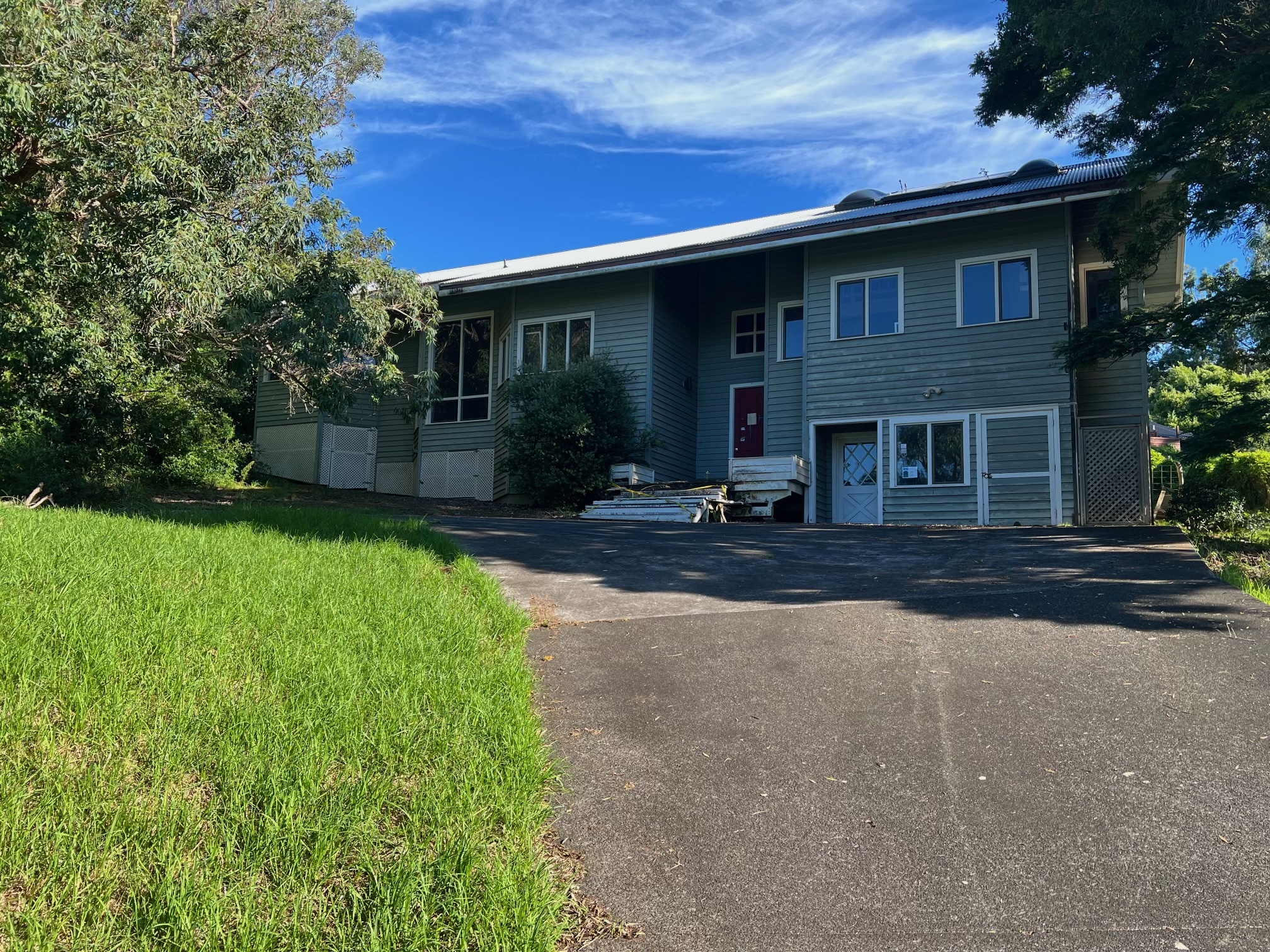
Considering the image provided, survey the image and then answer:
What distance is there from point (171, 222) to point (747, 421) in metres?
12.2

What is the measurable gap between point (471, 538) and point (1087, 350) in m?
9.03

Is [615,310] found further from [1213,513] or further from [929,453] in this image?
[1213,513]

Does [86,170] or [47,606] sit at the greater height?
[86,170]

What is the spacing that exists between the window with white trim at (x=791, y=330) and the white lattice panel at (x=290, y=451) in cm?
1059

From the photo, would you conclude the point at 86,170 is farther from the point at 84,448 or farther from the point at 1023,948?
the point at 1023,948

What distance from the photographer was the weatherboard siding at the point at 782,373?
17.8 metres

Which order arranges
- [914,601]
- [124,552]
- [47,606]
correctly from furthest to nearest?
[914,601] → [124,552] → [47,606]

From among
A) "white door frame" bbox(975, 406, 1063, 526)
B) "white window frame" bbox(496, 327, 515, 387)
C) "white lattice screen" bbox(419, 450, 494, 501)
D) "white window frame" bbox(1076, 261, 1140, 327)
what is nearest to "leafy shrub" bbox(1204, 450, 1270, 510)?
"white window frame" bbox(1076, 261, 1140, 327)

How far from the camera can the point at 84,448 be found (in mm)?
14281

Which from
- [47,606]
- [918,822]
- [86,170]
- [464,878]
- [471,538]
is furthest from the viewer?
[471,538]

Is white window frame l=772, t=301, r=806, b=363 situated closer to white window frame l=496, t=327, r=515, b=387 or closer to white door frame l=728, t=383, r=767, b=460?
white door frame l=728, t=383, r=767, b=460

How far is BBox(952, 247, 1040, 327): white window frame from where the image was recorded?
15.6 meters

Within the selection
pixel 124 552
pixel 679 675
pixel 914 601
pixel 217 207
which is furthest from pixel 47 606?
pixel 217 207

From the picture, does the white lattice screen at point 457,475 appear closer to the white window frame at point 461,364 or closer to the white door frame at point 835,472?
the white window frame at point 461,364
